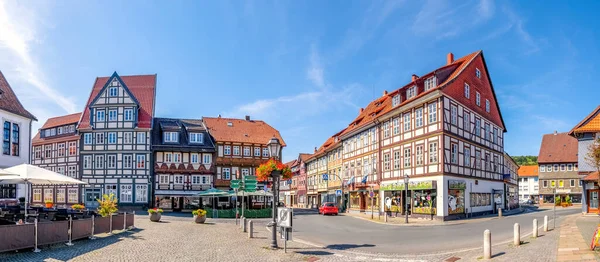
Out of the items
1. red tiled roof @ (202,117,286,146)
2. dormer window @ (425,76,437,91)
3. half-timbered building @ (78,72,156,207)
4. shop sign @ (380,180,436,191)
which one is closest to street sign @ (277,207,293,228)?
shop sign @ (380,180,436,191)

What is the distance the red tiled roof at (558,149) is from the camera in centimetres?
7456

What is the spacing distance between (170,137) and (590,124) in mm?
41231

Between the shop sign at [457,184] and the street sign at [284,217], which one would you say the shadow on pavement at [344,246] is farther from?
the shop sign at [457,184]

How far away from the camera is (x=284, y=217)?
53.3 ft

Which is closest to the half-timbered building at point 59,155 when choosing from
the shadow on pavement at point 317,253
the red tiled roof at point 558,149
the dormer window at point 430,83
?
the dormer window at point 430,83

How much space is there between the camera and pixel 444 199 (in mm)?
33594

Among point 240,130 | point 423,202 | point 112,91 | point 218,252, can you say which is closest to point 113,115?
point 112,91

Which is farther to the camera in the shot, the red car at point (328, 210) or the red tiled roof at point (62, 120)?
the red tiled roof at point (62, 120)

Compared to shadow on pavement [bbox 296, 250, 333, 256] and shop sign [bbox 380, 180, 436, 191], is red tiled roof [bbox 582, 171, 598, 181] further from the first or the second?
shadow on pavement [bbox 296, 250, 333, 256]

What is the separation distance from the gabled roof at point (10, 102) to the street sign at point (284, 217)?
25.4m

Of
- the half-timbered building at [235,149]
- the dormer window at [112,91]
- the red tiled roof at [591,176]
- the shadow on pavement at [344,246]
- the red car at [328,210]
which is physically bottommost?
the red car at [328,210]

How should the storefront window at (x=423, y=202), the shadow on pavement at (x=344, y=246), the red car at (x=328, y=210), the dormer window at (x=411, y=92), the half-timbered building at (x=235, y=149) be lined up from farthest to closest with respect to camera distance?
1. the half-timbered building at (x=235, y=149)
2. the red car at (x=328, y=210)
3. the dormer window at (x=411, y=92)
4. the storefront window at (x=423, y=202)
5. the shadow on pavement at (x=344, y=246)

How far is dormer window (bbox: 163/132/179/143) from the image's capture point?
53.0 meters

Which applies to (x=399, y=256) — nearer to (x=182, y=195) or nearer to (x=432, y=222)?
(x=432, y=222)
